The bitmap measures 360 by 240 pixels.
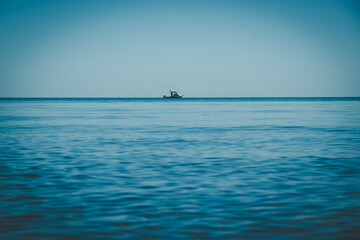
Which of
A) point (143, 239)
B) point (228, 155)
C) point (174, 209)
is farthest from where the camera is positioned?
point (228, 155)

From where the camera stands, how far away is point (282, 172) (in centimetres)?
1025

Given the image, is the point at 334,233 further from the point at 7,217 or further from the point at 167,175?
the point at 7,217

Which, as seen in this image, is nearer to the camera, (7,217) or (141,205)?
(7,217)

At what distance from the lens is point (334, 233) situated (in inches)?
219

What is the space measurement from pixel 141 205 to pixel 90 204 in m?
1.07

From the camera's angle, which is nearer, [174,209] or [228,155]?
[174,209]

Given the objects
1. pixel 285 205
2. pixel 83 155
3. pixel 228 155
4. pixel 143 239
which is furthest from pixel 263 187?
pixel 83 155

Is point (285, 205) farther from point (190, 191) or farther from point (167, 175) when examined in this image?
point (167, 175)

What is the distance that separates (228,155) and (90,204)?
742 cm

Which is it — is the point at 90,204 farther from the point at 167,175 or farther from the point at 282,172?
the point at 282,172

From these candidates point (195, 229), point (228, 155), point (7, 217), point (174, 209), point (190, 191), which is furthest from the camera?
point (228, 155)

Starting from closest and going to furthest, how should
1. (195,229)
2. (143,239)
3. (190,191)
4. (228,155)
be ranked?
(143,239)
(195,229)
(190,191)
(228,155)

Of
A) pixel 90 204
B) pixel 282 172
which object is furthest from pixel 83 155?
pixel 282 172

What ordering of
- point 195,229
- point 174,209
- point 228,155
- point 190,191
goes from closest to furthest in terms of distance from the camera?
1. point 195,229
2. point 174,209
3. point 190,191
4. point 228,155
